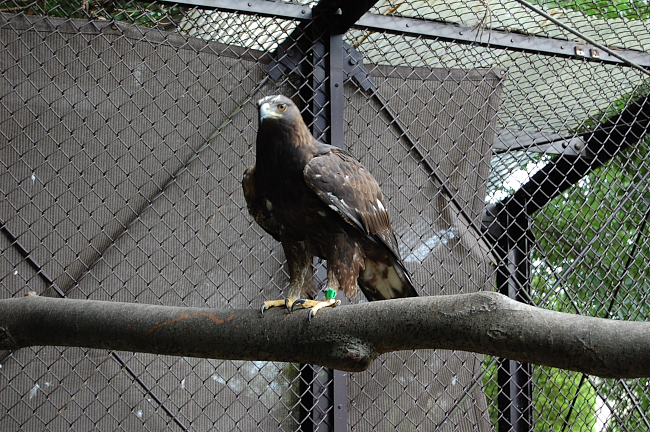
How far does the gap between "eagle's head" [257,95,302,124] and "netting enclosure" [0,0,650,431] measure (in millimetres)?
664

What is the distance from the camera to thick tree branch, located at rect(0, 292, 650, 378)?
1051 millimetres

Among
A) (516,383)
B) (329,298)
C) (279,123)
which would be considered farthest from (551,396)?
(279,123)

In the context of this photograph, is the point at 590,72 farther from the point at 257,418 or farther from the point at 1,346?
the point at 1,346

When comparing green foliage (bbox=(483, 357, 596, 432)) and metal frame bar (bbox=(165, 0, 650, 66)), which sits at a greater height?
metal frame bar (bbox=(165, 0, 650, 66))

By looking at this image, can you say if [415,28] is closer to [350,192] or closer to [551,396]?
[350,192]

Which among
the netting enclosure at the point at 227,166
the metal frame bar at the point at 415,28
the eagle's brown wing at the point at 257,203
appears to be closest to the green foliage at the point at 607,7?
the netting enclosure at the point at 227,166

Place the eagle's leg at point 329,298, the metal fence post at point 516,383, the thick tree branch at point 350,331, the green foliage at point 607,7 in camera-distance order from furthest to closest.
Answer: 1. the metal fence post at point 516,383
2. the green foliage at point 607,7
3. the eagle's leg at point 329,298
4. the thick tree branch at point 350,331

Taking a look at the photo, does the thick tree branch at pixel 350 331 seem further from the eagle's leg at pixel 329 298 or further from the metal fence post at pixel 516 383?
the metal fence post at pixel 516 383

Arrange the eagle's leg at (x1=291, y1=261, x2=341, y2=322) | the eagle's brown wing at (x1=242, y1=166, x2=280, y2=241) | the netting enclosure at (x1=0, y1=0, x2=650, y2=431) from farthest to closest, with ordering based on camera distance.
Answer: the netting enclosure at (x1=0, y1=0, x2=650, y2=431) < the eagle's brown wing at (x1=242, y1=166, x2=280, y2=241) < the eagle's leg at (x1=291, y1=261, x2=341, y2=322)

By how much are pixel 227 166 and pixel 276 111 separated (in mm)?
859

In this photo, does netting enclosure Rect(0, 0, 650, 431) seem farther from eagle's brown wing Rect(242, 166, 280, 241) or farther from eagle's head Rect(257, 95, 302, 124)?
eagle's head Rect(257, 95, 302, 124)

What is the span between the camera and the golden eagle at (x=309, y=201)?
81.2 inches

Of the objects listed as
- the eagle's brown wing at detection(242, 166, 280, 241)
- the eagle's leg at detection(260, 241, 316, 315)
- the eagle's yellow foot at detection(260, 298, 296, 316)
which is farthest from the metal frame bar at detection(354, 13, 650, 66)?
the eagle's yellow foot at detection(260, 298, 296, 316)

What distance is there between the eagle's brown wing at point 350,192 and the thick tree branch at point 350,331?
538 millimetres
